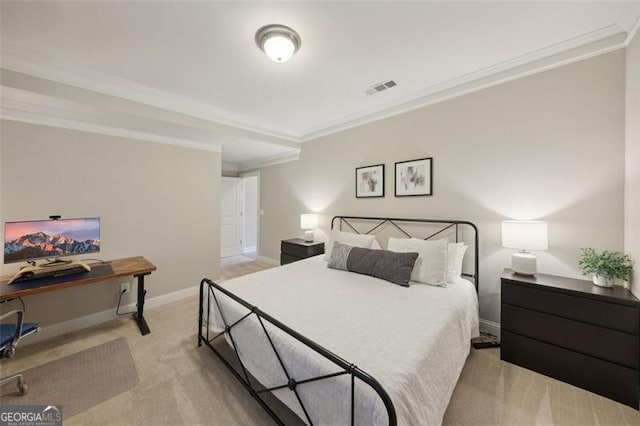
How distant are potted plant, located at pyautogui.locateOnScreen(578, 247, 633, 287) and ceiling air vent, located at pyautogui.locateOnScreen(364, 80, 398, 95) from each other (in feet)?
7.88

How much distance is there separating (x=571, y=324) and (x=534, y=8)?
2366 millimetres

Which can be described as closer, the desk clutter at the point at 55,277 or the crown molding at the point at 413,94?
the crown molding at the point at 413,94

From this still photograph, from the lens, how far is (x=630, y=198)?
1.81 metres

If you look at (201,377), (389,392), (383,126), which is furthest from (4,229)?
(383,126)

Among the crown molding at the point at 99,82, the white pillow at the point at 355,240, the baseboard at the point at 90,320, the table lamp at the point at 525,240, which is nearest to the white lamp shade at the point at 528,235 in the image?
the table lamp at the point at 525,240

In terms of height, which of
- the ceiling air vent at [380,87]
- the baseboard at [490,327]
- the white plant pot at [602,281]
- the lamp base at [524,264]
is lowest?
the baseboard at [490,327]

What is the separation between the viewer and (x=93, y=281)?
232 cm

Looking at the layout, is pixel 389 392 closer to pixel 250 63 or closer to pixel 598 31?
pixel 250 63

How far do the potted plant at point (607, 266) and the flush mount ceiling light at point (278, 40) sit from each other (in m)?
2.94

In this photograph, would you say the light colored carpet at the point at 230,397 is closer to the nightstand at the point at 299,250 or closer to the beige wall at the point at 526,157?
the beige wall at the point at 526,157

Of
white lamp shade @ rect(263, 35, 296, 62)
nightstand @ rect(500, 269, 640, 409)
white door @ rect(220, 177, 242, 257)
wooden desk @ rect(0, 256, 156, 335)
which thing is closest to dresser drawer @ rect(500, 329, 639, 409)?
nightstand @ rect(500, 269, 640, 409)

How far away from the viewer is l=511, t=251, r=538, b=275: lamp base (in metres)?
2.13

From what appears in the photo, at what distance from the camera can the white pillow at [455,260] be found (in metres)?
2.44

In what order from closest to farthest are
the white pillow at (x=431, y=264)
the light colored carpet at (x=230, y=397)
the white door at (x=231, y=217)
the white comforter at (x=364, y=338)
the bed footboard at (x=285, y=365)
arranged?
the bed footboard at (x=285, y=365) → the white comforter at (x=364, y=338) → the light colored carpet at (x=230, y=397) → the white pillow at (x=431, y=264) → the white door at (x=231, y=217)
